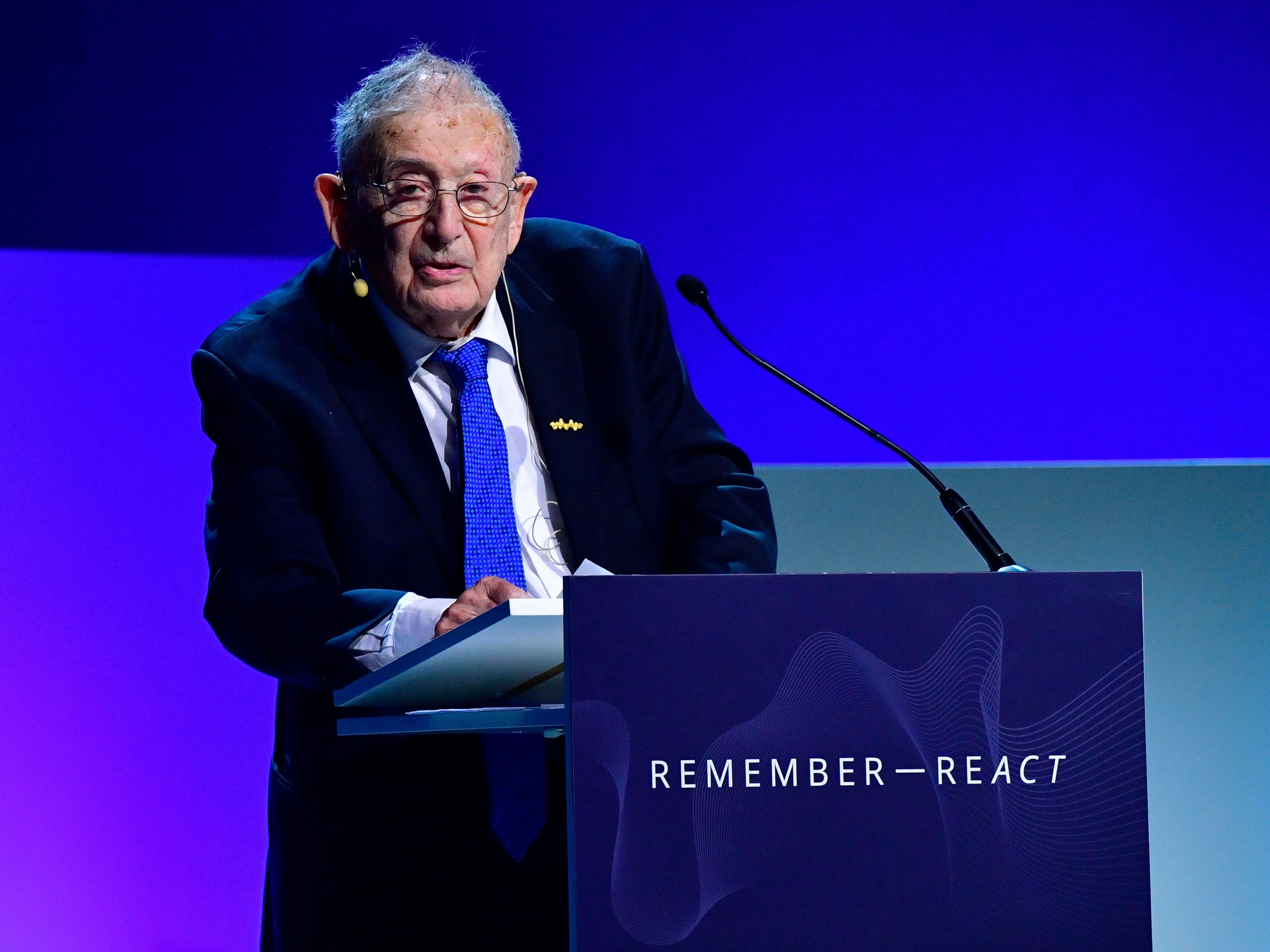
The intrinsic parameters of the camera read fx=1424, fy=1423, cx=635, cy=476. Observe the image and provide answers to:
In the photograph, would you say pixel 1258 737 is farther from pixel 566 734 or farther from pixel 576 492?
pixel 566 734

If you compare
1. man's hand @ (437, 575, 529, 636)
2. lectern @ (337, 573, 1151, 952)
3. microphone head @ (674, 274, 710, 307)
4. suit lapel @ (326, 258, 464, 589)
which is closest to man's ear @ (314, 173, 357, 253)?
suit lapel @ (326, 258, 464, 589)

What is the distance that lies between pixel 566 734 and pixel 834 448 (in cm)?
199

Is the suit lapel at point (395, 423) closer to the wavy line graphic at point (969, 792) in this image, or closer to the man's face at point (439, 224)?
the man's face at point (439, 224)

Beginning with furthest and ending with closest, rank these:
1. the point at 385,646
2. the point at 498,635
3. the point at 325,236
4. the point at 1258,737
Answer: the point at 325,236 < the point at 1258,737 < the point at 385,646 < the point at 498,635

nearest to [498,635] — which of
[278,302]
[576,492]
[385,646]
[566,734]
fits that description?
[566,734]

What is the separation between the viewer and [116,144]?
9.30 feet

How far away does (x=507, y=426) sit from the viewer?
2008 millimetres

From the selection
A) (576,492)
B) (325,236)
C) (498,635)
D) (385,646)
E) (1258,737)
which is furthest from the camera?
(325,236)

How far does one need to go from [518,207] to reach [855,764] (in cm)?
120

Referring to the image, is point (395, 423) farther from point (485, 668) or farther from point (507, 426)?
point (485, 668)

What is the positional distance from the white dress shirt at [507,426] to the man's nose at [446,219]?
15cm

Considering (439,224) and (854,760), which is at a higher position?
(439,224)

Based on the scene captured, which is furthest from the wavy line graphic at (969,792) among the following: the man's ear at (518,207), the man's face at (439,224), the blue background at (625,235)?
the blue background at (625,235)

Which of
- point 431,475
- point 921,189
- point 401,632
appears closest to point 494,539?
point 431,475
